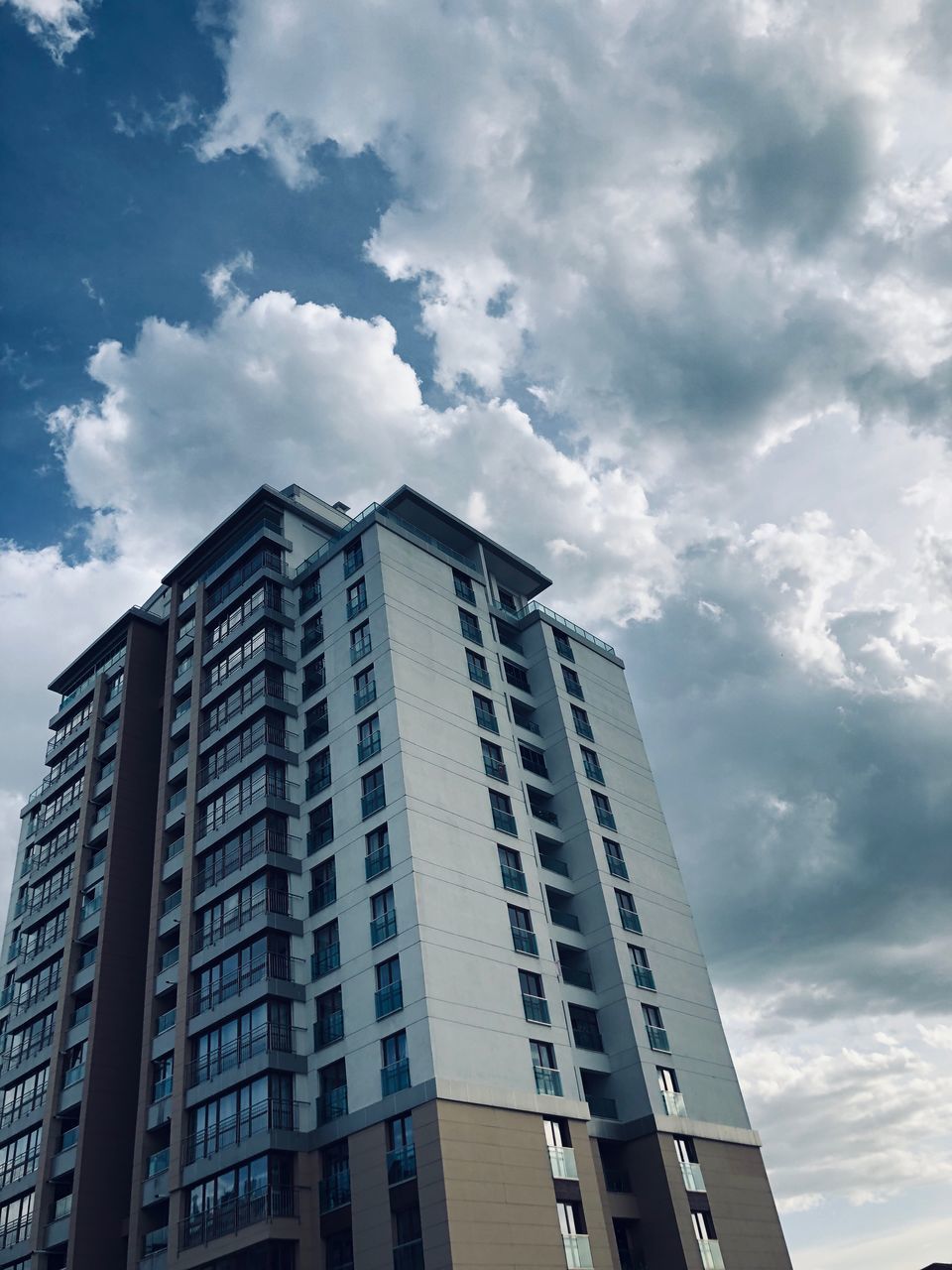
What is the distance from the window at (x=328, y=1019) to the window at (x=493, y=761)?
14.7m

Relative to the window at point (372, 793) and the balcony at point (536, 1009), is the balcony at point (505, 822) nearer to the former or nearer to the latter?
the window at point (372, 793)

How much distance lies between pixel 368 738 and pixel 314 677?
25.4 ft

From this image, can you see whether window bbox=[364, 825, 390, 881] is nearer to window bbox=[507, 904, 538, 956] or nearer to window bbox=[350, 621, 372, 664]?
window bbox=[507, 904, 538, 956]

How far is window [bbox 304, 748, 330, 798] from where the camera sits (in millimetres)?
56281

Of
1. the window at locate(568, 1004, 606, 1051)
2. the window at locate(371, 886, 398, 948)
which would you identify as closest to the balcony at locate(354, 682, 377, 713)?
the window at locate(371, 886, 398, 948)

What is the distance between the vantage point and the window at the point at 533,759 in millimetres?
62312

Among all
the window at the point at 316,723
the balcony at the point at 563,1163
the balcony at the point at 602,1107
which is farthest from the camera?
the window at the point at 316,723

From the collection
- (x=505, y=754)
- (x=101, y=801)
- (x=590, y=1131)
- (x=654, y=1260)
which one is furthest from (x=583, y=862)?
(x=101, y=801)

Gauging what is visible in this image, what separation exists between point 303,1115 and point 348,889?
10219 mm

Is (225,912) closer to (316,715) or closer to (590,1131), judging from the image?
(316,715)

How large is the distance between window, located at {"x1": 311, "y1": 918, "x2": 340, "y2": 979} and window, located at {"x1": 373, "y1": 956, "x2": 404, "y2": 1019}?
323cm

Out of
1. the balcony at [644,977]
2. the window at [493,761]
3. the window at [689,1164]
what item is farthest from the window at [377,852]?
the window at [689,1164]

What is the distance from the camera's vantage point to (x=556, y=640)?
70.0m

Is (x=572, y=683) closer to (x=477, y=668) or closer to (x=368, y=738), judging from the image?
(x=477, y=668)
